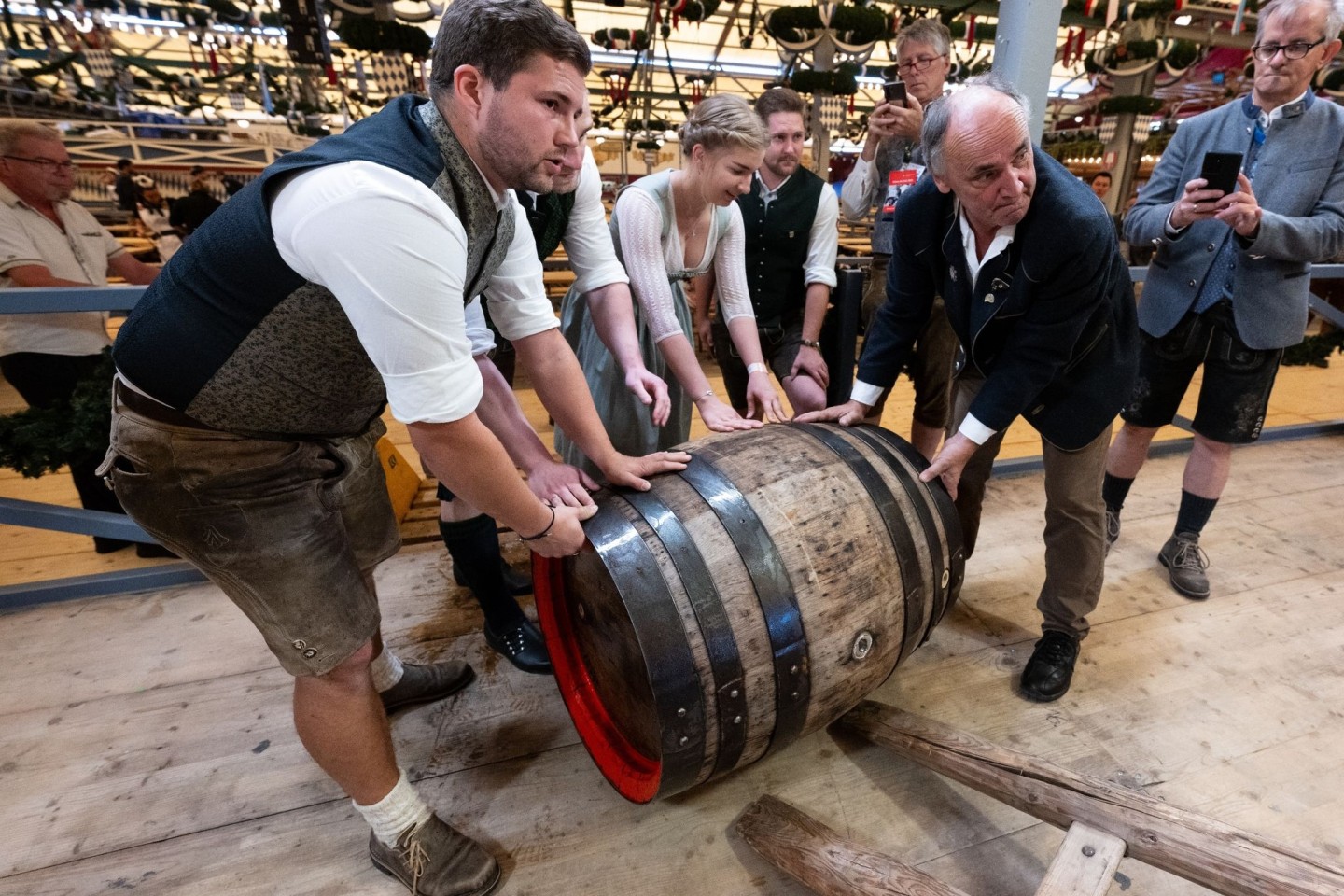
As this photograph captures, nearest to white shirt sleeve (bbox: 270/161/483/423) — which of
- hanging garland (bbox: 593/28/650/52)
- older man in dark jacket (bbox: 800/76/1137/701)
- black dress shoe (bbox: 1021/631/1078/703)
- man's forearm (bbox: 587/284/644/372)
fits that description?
man's forearm (bbox: 587/284/644/372)

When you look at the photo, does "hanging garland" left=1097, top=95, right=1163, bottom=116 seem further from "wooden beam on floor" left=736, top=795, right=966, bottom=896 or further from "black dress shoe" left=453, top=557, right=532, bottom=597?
"wooden beam on floor" left=736, top=795, right=966, bottom=896

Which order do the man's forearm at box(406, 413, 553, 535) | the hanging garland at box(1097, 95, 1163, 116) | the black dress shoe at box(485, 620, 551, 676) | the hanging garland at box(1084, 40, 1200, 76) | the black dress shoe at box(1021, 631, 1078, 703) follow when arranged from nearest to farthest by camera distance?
1. the man's forearm at box(406, 413, 553, 535)
2. the black dress shoe at box(1021, 631, 1078, 703)
3. the black dress shoe at box(485, 620, 551, 676)
4. the hanging garland at box(1084, 40, 1200, 76)
5. the hanging garland at box(1097, 95, 1163, 116)

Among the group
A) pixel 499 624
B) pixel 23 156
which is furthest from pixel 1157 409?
pixel 23 156

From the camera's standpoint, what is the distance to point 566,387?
1482 millimetres

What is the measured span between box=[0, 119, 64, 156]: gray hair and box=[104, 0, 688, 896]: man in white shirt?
6.28 ft

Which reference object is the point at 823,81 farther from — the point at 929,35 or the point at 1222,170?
the point at 1222,170

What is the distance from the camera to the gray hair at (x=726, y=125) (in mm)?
1696

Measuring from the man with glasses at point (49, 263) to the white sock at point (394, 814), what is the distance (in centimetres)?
189

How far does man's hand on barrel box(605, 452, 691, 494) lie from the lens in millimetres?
1382

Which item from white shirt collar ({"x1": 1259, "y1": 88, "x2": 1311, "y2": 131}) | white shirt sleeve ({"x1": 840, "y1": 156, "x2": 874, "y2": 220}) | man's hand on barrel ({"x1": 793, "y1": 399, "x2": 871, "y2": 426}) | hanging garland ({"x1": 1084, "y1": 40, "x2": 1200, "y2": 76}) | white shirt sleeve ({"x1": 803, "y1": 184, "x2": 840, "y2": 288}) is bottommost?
man's hand on barrel ({"x1": 793, "y1": 399, "x2": 871, "y2": 426})

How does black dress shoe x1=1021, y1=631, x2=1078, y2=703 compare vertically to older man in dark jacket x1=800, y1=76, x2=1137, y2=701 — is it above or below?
below

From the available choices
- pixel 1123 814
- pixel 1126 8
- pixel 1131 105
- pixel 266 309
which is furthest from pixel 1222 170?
pixel 1131 105

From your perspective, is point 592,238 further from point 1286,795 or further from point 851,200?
point 1286,795

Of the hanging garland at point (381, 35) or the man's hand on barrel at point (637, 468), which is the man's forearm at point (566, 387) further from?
the hanging garland at point (381, 35)
